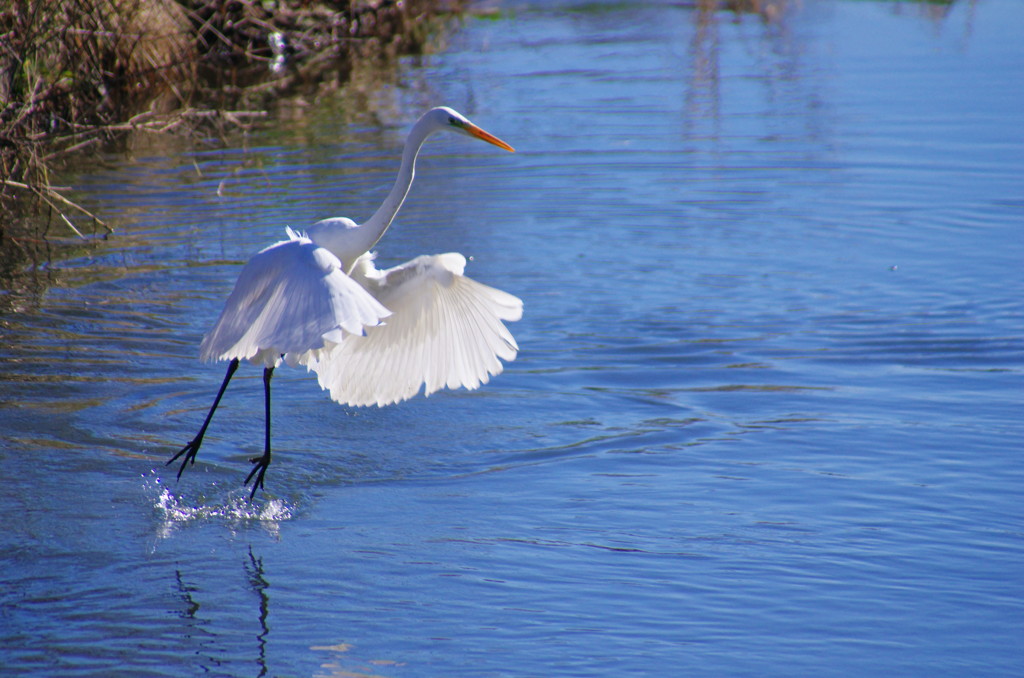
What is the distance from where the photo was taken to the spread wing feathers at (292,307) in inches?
175

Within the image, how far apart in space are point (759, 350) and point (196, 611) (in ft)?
13.2

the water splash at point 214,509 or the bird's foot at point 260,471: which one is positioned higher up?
the bird's foot at point 260,471

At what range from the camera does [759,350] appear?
24.1 ft

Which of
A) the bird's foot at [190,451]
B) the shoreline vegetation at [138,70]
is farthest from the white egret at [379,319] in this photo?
the shoreline vegetation at [138,70]

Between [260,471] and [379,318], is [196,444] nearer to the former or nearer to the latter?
[260,471]

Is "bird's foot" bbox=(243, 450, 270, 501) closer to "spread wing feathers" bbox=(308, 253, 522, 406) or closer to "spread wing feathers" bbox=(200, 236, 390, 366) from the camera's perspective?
"spread wing feathers" bbox=(200, 236, 390, 366)

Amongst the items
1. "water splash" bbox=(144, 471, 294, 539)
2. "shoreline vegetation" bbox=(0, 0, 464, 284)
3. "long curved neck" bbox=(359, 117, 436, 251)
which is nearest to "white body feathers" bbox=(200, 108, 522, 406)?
"long curved neck" bbox=(359, 117, 436, 251)

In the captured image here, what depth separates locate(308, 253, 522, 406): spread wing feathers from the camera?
5598mm

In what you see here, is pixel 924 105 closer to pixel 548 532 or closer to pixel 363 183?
pixel 363 183

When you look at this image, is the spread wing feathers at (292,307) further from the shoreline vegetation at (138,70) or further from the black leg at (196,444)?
the shoreline vegetation at (138,70)

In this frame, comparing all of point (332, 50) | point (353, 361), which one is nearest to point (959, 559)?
point (353, 361)

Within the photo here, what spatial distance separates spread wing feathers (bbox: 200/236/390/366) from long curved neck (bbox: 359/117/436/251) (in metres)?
0.38

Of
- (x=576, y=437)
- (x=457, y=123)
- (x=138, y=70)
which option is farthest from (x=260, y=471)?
(x=138, y=70)

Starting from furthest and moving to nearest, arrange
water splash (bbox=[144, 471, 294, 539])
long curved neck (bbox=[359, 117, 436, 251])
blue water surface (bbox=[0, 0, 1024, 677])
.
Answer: long curved neck (bbox=[359, 117, 436, 251]) → water splash (bbox=[144, 471, 294, 539]) → blue water surface (bbox=[0, 0, 1024, 677])
